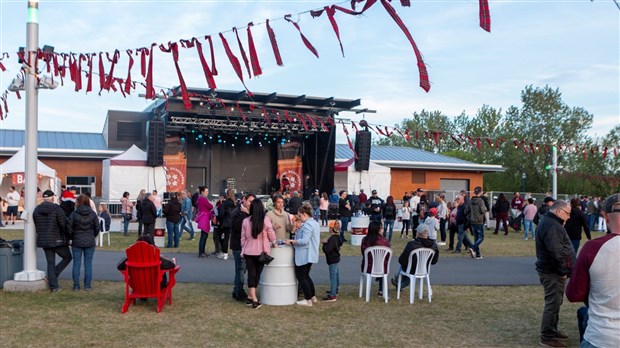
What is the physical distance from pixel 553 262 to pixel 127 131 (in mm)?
29680

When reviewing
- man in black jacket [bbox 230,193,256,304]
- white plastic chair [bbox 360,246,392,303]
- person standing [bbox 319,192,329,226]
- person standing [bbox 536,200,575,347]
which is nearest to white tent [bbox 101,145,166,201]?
person standing [bbox 319,192,329,226]

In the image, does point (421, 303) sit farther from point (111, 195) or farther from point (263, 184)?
point (263, 184)

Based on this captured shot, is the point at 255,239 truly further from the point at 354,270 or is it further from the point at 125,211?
the point at 125,211

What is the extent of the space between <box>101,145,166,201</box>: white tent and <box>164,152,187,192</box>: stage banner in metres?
1.28

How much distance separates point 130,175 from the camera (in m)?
27.8

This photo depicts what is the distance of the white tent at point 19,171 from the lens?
2406 cm

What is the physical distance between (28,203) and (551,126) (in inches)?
1687

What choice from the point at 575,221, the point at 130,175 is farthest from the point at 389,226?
the point at 130,175

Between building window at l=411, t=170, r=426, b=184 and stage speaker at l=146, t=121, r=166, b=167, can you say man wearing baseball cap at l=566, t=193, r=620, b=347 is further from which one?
building window at l=411, t=170, r=426, b=184

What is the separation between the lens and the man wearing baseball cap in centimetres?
375

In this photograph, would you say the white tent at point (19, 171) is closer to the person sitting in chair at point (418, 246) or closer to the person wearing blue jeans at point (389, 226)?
the person wearing blue jeans at point (389, 226)

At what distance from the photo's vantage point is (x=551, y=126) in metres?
45.7

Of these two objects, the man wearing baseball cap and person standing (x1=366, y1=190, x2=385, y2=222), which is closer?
the man wearing baseball cap

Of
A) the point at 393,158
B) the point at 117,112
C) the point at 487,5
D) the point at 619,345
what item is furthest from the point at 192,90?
the point at 619,345
